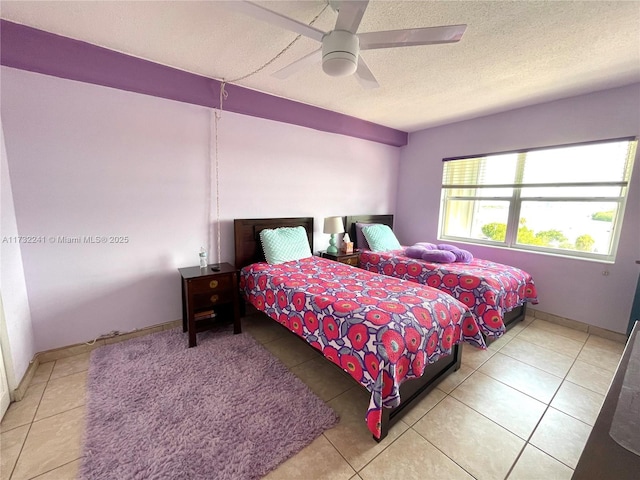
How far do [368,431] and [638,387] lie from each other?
3.95ft

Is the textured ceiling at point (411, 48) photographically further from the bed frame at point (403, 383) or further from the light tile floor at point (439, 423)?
the light tile floor at point (439, 423)

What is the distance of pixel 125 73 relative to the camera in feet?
6.79

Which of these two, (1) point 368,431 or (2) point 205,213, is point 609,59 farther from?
(2) point 205,213

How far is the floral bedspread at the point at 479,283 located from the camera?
7.84 ft

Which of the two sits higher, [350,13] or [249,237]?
[350,13]

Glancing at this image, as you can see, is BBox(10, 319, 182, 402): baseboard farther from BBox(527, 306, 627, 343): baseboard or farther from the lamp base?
BBox(527, 306, 627, 343): baseboard

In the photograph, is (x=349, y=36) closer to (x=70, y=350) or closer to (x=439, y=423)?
(x=439, y=423)

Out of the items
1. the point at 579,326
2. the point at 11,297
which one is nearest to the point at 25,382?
the point at 11,297

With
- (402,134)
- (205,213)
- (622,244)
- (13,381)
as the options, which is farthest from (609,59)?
(13,381)

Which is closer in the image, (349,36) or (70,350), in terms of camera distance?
(349,36)

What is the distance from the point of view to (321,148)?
3.41m

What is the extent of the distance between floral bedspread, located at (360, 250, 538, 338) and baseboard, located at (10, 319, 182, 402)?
2.55 metres

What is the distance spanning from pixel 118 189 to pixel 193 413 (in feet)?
6.15

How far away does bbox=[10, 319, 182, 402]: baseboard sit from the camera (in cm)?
174
